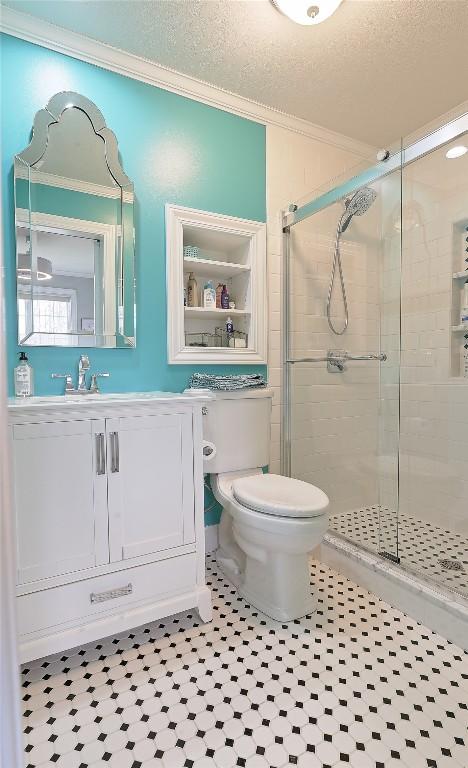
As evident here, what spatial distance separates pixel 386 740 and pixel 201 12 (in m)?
2.71

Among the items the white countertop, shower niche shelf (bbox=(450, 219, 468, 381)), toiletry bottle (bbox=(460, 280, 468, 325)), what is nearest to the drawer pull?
the white countertop

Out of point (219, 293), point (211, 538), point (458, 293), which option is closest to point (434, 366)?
point (458, 293)

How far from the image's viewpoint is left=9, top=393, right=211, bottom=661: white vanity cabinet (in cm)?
131

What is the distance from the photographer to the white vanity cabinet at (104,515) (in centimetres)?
131

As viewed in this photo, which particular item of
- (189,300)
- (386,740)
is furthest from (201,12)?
(386,740)

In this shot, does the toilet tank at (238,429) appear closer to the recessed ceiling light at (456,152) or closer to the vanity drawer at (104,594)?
the vanity drawer at (104,594)

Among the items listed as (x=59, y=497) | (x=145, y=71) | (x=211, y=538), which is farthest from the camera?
(x=211, y=538)

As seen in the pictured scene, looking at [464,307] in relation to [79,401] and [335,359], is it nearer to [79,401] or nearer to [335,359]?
[335,359]

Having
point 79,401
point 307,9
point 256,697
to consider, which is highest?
point 307,9

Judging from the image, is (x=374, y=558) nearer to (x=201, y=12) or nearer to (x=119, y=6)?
(x=201, y=12)

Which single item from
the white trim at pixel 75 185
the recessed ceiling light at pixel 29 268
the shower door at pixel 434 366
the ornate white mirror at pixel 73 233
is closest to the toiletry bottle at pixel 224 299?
the ornate white mirror at pixel 73 233

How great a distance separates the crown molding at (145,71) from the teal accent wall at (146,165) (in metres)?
0.03

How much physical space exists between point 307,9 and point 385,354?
62.8 inches

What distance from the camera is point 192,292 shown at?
2113 mm
